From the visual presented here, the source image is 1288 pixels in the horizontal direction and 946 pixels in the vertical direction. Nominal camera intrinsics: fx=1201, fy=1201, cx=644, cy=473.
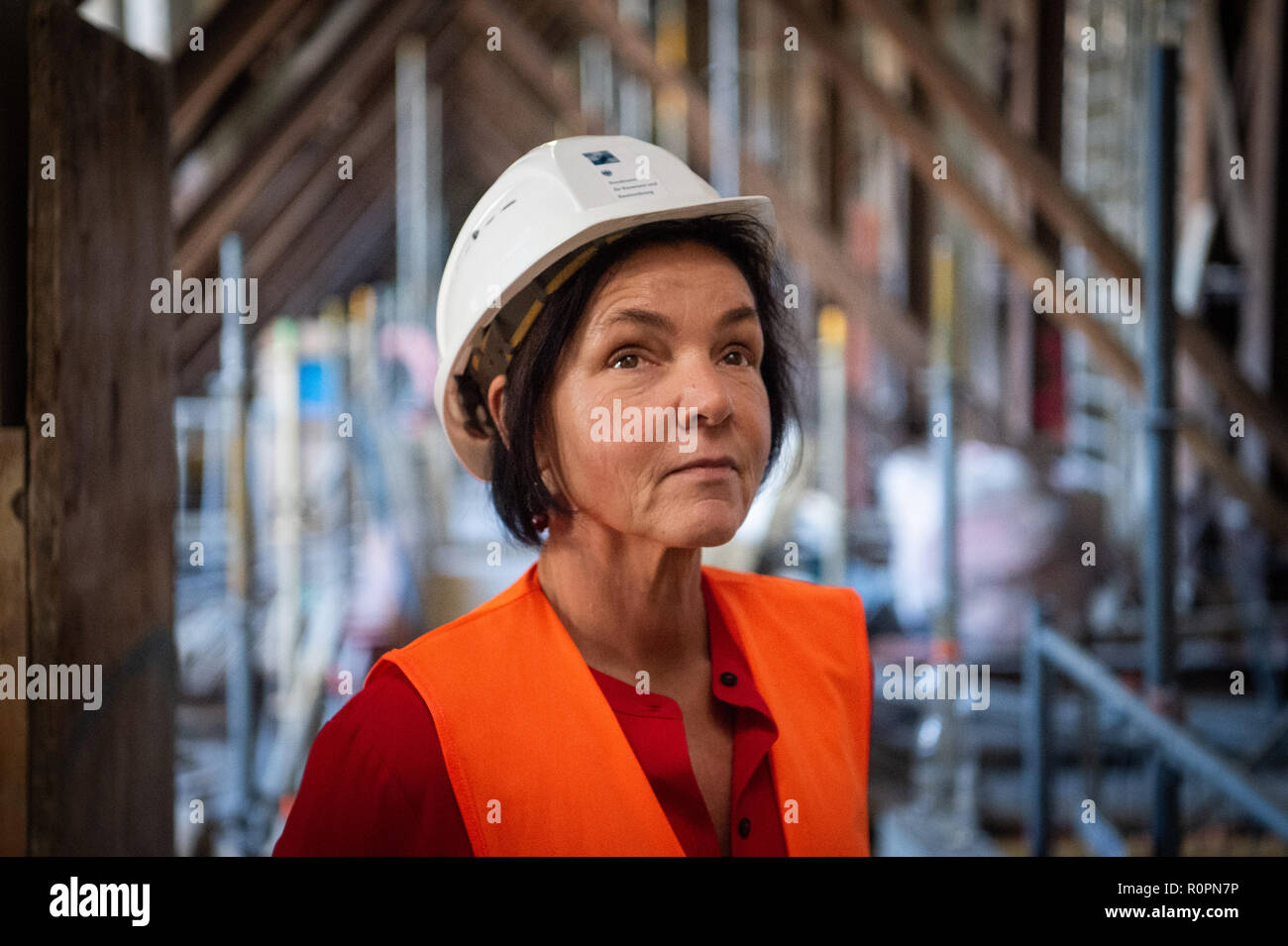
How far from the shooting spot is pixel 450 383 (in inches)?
63.0

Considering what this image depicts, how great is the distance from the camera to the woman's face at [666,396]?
4.89 ft

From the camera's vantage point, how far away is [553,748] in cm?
152

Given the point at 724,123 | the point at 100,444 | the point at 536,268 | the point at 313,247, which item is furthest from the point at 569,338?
the point at 313,247

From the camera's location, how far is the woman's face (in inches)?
58.7

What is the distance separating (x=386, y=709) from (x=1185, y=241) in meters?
8.25

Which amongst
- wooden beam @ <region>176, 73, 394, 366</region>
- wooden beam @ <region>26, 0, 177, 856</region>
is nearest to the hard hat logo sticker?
wooden beam @ <region>26, 0, 177, 856</region>

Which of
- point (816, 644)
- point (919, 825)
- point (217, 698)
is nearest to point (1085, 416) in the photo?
point (919, 825)

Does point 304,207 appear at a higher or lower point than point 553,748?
higher

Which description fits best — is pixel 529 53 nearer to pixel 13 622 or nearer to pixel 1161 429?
pixel 1161 429

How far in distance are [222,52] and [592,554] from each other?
2.74 metres

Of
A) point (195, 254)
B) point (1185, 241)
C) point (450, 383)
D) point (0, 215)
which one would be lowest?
point (450, 383)

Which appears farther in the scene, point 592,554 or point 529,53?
point 529,53

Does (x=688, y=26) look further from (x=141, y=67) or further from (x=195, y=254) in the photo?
(x=141, y=67)
